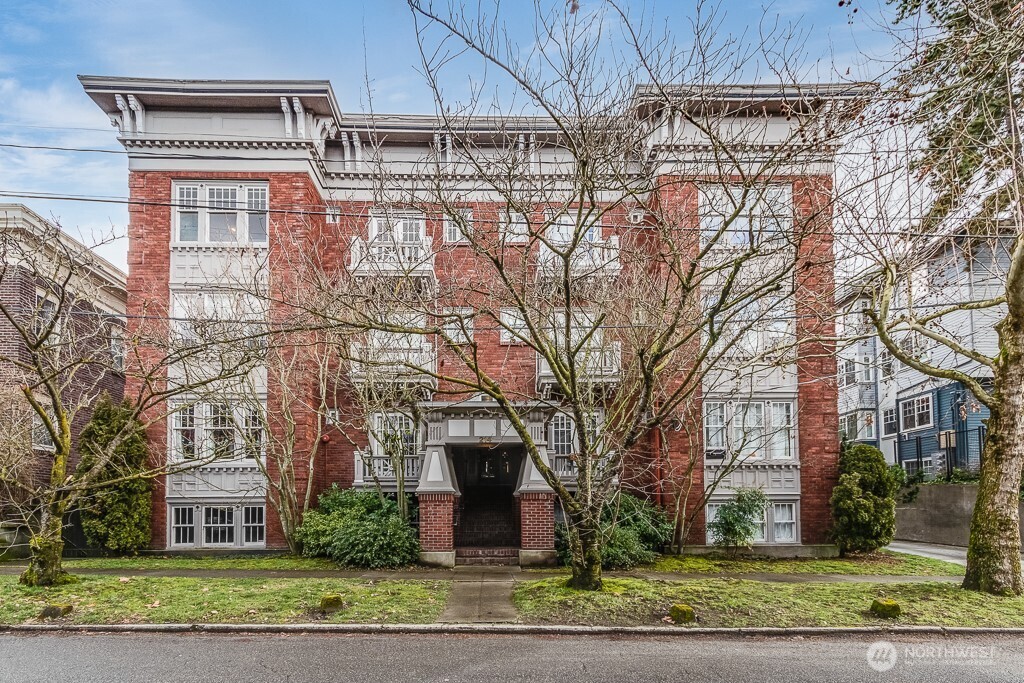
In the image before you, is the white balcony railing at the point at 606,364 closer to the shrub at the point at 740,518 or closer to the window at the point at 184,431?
the shrub at the point at 740,518

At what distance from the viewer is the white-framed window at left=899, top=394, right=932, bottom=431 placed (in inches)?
1131

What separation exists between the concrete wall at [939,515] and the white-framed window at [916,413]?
5678 mm

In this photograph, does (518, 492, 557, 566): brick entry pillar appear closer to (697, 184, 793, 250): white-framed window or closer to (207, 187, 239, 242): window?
(697, 184, 793, 250): white-framed window

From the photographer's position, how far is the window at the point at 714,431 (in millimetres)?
18942

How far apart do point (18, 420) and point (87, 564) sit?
359cm

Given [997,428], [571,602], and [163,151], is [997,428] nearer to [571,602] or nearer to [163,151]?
[571,602]

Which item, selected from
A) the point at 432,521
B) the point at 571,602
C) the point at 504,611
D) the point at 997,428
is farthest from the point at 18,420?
the point at 997,428

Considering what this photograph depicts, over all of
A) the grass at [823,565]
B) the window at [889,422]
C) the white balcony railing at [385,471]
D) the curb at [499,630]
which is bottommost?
the grass at [823,565]

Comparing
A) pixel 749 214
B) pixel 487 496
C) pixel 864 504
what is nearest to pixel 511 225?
pixel 749 214

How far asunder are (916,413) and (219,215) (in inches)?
1076

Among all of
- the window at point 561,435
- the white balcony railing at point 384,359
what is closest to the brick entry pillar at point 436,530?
the white balcony railing at point 384,359

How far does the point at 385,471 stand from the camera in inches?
770

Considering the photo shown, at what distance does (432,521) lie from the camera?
1639 cm

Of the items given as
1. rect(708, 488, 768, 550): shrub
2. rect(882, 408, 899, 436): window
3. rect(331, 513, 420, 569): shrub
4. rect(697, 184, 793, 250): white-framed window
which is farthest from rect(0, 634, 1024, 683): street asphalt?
rect(882, 408, 899, 436): window
